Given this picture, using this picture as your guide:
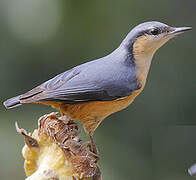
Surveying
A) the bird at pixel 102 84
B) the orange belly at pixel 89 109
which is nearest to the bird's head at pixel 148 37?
the bird at pixel 102 84

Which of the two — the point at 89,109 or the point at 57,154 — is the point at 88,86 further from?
the point at 57,154

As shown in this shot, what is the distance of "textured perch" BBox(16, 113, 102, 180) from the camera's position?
231cm

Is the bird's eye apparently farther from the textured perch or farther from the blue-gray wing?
the textured perch

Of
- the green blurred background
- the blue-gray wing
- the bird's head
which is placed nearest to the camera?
the blue-gray wing

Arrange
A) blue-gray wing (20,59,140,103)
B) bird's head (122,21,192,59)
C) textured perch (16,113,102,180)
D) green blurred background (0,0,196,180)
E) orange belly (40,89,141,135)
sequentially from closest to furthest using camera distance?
textured perch (16,113,102,180)
blue-gray wing (20,59,140,103)
orange belly (40,89,141,135)
bird's head (122,21,192,59)
green blurred background (0,0,196,180)

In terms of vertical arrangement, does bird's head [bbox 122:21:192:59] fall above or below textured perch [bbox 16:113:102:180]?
above

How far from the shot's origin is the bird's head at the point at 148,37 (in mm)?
3057

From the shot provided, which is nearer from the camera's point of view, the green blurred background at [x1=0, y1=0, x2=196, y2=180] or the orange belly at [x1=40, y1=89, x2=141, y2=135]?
the orange belly at [x1=40, y1=89, x2=141, y2=135]

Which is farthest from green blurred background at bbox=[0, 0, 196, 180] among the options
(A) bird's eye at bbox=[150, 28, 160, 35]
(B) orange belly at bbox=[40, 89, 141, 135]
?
(A) bird's eye at bbox=[150, 28, 160, 35]

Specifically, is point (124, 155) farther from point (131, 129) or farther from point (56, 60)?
point (56, 60)

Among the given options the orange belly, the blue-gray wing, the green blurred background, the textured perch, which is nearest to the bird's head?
the blue-gray wing

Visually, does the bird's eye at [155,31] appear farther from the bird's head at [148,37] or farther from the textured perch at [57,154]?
the textured perch at [57,154]

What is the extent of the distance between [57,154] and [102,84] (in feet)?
2.43

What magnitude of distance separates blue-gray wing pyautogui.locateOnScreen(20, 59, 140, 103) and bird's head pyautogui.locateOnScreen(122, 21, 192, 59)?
0.65ft
